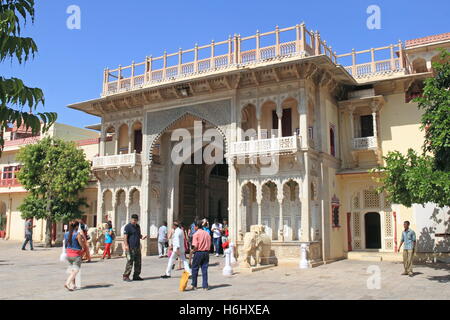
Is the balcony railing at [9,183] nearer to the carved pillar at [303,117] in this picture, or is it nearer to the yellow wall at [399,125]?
the carved pillar at [303,117]

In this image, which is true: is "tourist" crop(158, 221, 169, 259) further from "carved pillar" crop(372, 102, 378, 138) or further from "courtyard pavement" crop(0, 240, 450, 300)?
"carved pillar" crop(372, 102, 378, 138)

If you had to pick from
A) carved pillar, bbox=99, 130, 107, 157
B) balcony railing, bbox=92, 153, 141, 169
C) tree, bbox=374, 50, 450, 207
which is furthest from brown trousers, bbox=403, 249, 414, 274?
carved pillar, bbox=99, 130, 107, 157

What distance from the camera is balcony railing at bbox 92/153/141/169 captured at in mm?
20172

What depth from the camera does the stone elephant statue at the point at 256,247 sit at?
1405 cm

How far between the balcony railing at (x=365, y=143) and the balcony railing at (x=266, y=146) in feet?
12.3

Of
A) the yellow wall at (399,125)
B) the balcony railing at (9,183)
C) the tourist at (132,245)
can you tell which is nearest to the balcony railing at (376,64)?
the yellow wall at (399,125)

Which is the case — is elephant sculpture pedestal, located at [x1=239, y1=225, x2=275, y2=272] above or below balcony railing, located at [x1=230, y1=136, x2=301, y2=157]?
below

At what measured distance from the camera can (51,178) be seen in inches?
934

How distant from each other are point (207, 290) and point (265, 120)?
33.3 ft

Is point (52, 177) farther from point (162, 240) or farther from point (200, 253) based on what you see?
point (200, 253)

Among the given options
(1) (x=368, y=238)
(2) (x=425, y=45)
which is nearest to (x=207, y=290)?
(1) (x=368, y=238)

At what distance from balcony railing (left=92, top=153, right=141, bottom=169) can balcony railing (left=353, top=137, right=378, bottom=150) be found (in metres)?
9.70

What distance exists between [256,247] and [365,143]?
7.31 meters
